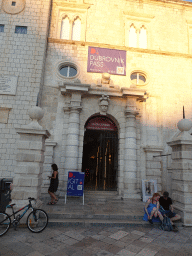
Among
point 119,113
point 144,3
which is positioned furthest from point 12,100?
point 144,3

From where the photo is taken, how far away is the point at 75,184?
26.9 ft

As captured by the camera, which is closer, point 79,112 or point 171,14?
point 79,112

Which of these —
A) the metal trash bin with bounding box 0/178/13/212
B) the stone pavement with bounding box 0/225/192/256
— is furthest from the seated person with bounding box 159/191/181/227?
the metal trash bin with bounding box 0/178/13/212

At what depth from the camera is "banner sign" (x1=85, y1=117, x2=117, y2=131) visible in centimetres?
1121

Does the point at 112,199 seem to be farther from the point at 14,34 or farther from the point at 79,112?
the point at 14,34

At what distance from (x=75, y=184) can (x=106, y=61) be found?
8.31m

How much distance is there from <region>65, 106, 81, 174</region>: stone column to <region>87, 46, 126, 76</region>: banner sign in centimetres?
332

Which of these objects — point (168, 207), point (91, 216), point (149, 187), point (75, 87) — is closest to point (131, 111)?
point (75, 87)

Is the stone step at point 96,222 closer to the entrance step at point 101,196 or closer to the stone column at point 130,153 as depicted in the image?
the entrance step at point 101,196

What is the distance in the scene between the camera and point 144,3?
13188mm

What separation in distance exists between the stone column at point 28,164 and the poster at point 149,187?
5860mm

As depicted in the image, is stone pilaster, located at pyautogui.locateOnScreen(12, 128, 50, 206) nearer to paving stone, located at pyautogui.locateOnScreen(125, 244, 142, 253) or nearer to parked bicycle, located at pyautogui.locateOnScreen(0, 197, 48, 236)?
parked bicycle, located at pyautogui.locateOnScreen(0, 197, 48, 236)

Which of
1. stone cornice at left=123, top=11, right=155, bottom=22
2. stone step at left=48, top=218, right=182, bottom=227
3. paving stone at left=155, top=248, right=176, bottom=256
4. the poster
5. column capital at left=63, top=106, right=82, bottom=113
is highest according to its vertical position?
stone cornice at left=123, top=11, right=155, bottom=22

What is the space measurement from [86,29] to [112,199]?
11467mm
